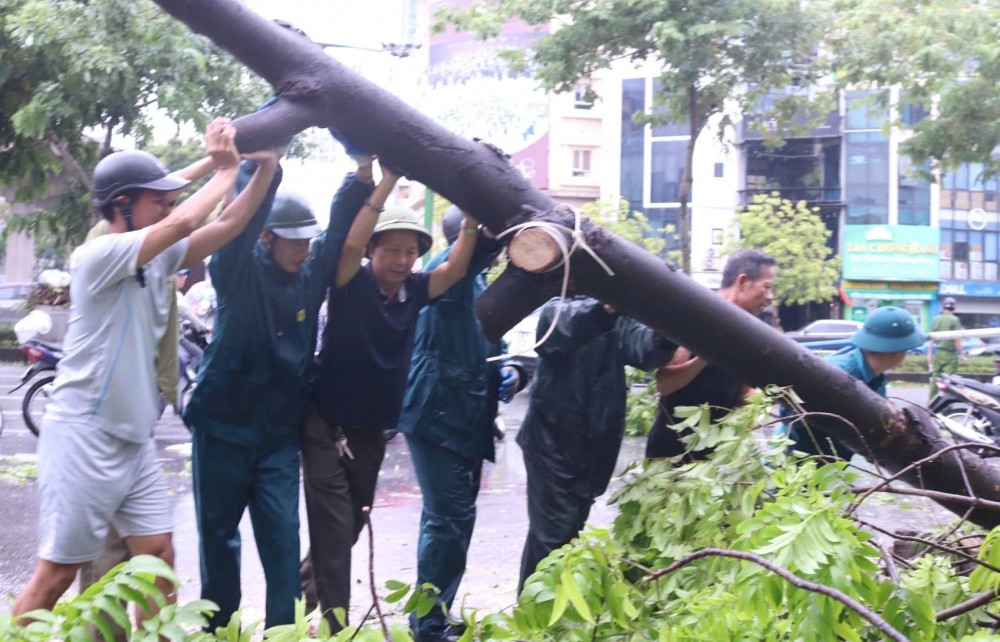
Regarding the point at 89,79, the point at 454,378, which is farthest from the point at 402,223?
the point at 89,79

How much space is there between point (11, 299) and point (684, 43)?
70.8ft

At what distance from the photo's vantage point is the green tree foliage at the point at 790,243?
28.2 m

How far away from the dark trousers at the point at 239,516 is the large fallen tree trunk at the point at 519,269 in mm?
1000

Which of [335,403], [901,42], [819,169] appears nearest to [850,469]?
[335,403]

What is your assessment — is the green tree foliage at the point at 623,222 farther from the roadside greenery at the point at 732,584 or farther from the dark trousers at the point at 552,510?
the roadside greenery at the point at 732,584

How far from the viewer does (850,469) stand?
2.59 m

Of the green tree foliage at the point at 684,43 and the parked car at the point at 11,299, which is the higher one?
the green tree foliage at the point at 684,43

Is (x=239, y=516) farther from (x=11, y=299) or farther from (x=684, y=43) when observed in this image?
(x=11, y=299)

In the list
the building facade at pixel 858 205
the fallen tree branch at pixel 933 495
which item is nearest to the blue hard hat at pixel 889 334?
the fallen tree branch at pixel 933 495

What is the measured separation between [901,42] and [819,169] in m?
28.3

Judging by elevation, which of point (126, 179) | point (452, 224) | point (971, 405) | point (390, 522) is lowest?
point (390, 522)

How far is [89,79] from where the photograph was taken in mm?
11125

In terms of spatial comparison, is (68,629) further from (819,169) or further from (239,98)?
(819,169)

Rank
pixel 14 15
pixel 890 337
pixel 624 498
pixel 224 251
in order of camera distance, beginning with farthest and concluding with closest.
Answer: pixel 14 15 → pixel 890 337 → pixel 224 251 → pixel 624 498
